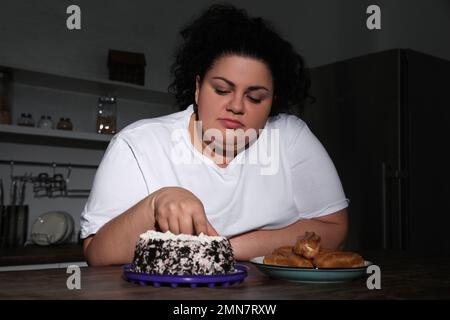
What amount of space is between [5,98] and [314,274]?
239 cm

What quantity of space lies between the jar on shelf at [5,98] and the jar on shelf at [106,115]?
0.55m

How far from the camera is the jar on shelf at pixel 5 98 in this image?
277 cm

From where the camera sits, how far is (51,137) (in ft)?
9.50

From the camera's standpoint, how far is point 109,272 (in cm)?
99

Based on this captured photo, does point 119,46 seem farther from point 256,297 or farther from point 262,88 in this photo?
point 256,297

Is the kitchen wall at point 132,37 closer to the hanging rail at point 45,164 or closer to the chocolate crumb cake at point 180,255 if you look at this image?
the hanging rail at point 45,164

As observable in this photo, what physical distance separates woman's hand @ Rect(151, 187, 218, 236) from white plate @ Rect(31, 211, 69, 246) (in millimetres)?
1975

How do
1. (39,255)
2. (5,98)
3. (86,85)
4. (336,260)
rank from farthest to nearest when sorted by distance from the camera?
(86,85), (5,98), (39,255), (336,260)

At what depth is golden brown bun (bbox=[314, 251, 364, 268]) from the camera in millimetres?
899

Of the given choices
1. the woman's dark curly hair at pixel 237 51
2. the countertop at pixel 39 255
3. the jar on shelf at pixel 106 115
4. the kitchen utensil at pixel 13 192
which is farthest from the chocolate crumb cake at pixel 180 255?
the jar on shelf at pixel 106 115

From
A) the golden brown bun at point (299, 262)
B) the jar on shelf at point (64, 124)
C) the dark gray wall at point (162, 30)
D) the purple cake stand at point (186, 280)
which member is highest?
the dark gray wall at point (162, 30)

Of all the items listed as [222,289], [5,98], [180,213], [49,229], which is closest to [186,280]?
[222,289]

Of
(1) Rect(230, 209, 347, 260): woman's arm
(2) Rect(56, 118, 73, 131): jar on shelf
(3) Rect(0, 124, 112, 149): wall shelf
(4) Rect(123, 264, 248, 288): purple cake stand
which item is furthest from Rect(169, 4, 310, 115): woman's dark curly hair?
(2) Rect(56, 118, 73, 131): jar on shelf

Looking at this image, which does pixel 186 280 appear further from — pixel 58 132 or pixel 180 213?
pixel 58 132
